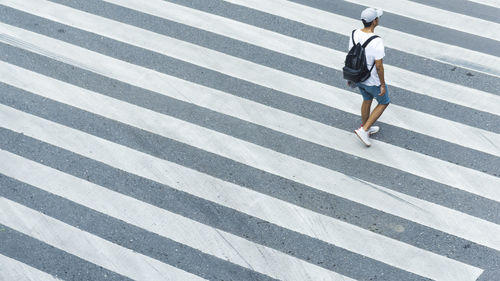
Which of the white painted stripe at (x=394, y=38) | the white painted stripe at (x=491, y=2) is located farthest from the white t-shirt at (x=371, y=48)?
the white painted stripe at (x=491, y=2)

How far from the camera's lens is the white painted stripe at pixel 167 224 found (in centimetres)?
643

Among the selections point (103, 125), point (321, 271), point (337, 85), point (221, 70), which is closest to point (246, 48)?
point (221, 70)

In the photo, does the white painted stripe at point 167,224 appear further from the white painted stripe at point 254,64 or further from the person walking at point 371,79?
the white painted stripe at point 254,64

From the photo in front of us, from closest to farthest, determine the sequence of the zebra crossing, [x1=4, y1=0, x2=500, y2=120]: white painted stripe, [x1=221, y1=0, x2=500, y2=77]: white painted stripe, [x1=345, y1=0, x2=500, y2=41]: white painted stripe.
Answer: the zebra crossing → [x1=4, y1=0, x2=500, y2=120]: white painted stripe → [x1=221, y1=0, x2=500, y2=77]: white painted stripe → [x1=345, y1=0, x2=500, y2=41]: white painted stripe

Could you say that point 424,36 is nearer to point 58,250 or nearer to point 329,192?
point 329,192

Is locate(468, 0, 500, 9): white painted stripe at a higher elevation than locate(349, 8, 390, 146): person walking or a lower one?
higher

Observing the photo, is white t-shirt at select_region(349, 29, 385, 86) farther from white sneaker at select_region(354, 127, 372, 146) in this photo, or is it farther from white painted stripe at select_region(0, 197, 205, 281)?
white painted stripe at select_region(0, 197, 205, 281)

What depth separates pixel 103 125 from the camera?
779 cm

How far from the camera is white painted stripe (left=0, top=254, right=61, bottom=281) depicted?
6.41 m

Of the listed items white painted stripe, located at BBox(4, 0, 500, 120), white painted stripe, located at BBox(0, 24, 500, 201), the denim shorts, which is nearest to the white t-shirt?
the denim shorts

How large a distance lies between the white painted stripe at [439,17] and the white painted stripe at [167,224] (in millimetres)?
3876

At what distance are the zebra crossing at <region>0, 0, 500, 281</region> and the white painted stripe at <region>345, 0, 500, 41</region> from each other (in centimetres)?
3

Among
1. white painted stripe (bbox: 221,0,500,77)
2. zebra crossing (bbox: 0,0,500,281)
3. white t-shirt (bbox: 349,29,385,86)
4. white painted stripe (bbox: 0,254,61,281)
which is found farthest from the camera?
white painted stripe (bbox: 221,0,500,77)

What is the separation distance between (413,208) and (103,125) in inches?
148
